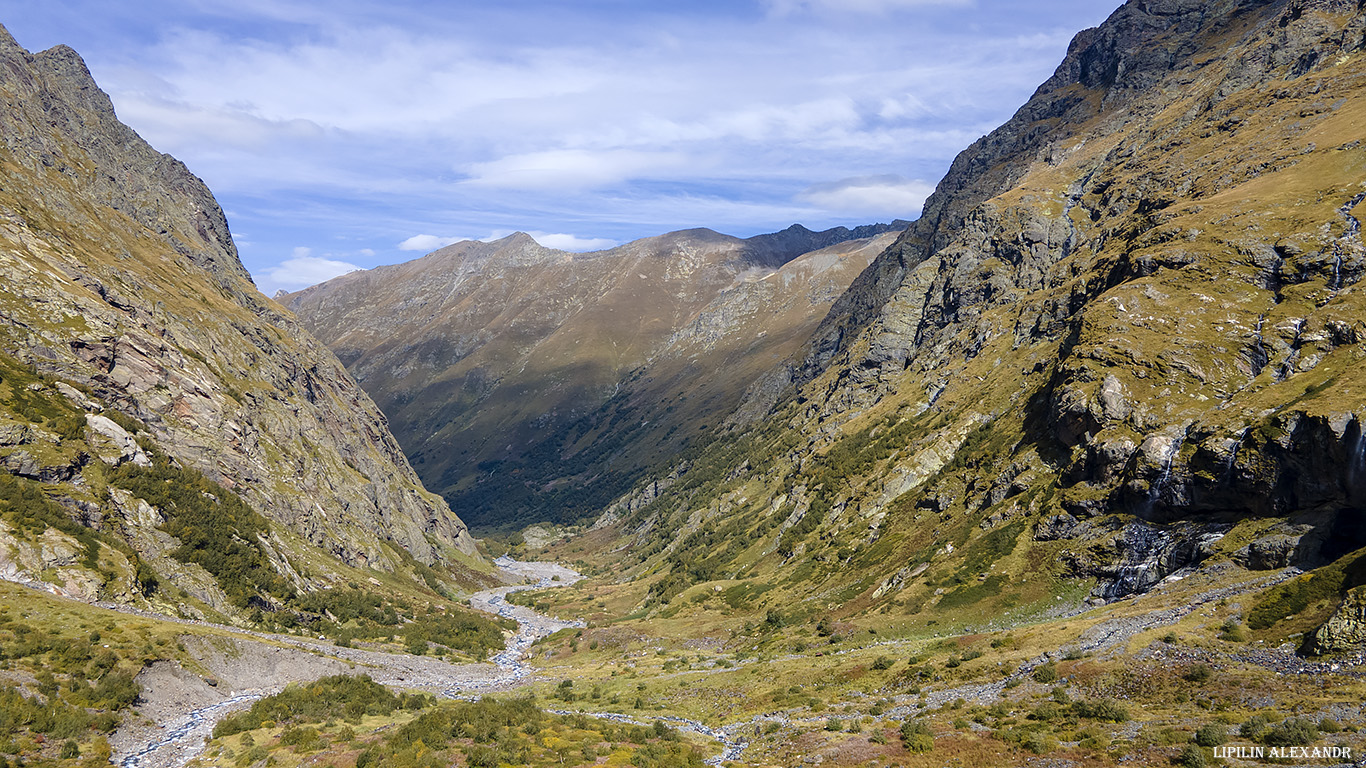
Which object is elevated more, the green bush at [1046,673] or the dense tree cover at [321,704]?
the dense tree cover at [321,704]

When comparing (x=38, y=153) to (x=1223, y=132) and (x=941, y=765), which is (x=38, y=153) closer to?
(x=941, y=765)

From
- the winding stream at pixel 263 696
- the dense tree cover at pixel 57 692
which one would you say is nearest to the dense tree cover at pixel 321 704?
the winding stream at pixel 263 696

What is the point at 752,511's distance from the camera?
153625 mm

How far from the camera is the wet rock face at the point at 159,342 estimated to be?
8950 cm

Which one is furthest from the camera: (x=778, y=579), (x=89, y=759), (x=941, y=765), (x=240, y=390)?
(x=240, y=390)

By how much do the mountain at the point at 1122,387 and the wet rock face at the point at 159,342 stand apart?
6357cm

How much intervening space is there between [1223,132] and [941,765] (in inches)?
5742

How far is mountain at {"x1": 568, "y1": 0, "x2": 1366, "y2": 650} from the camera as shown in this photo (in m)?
56.8

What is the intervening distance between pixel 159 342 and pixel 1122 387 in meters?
128

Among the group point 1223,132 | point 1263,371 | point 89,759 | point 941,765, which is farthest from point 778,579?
point 1223,132

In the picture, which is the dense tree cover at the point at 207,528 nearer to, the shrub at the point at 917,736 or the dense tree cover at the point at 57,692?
the dense tree cover at the point at 57,692

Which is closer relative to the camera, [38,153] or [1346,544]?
[1346,544]

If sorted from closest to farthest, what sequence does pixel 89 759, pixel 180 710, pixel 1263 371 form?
pixel 89 759, pixel 180 710, pixel 1263 371

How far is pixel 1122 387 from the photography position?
75625mm
